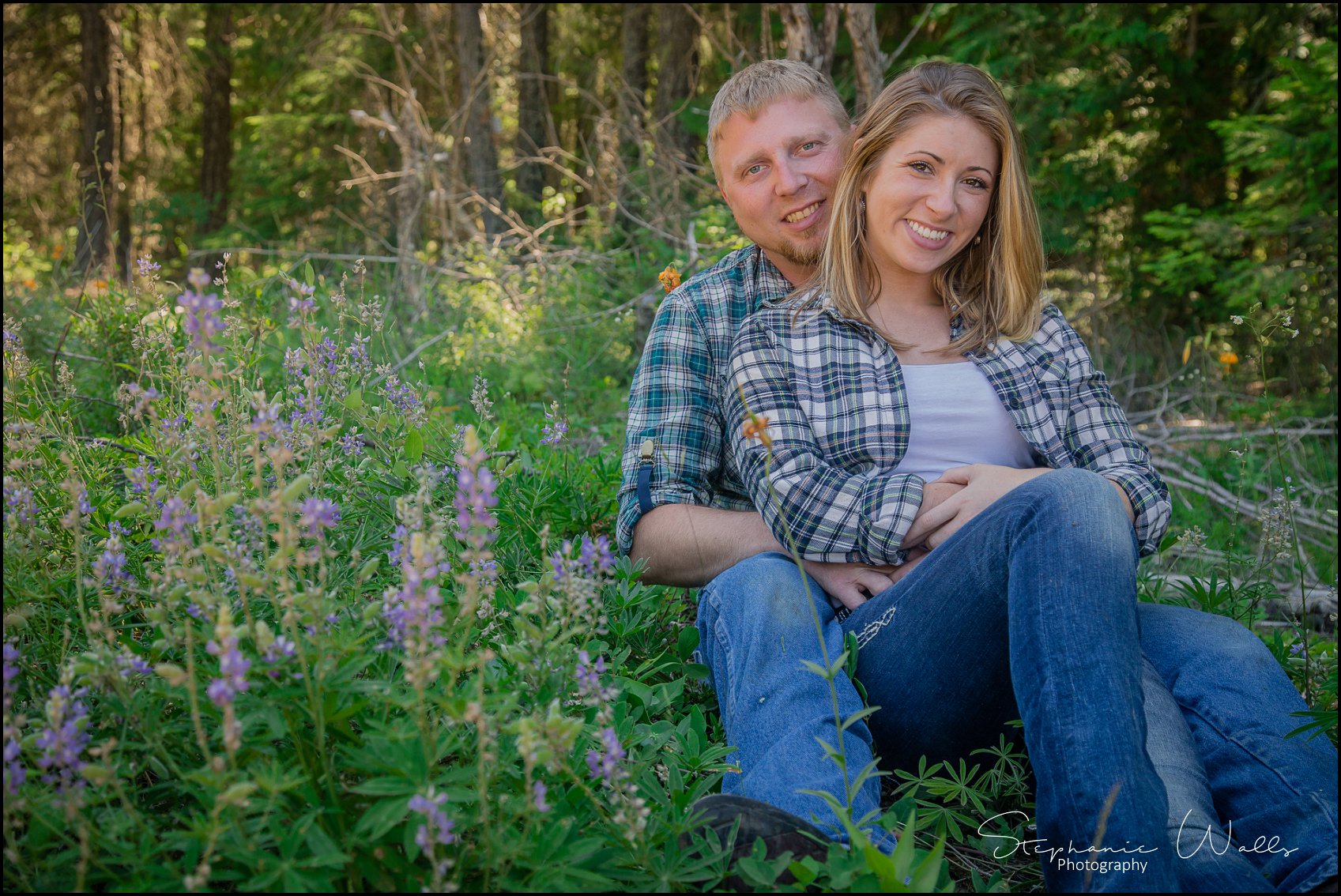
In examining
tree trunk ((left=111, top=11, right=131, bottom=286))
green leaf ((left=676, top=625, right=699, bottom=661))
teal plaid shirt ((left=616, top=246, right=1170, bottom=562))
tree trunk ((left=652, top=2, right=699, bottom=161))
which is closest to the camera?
teal plaid shirt ((left=616, top=246, right=1170, bottom=562))

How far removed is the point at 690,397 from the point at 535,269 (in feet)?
13.5

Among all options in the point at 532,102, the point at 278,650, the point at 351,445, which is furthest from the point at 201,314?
the point at 532,102

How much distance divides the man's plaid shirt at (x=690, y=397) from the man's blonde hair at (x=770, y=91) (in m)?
0.50

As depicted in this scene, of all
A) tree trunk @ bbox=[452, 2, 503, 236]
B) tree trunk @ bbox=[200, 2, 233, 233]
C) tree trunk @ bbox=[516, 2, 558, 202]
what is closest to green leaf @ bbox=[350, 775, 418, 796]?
tree trunk @ bbox=[452, 2, 503, 236]

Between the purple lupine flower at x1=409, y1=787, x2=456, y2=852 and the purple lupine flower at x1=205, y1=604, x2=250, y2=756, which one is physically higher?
the purple lupine flower at x1=205, y1=604, x2=250, y2=756

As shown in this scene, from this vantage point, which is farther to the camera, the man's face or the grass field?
the man's face

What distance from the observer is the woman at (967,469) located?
1.69m

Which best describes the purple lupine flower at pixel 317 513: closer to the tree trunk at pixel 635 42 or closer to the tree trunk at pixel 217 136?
the tree trunk at pixel 635 42

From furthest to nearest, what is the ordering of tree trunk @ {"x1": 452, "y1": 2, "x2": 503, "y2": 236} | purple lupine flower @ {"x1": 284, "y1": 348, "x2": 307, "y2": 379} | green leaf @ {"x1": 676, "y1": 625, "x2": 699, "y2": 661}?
tree trunk @ {"x1": 452, "y1": 2, "x2": 503, "y2": 236} < green leaf @ {"x1": 676, "y1": 625, "x2": 699, "y2": 661} < purple lupine flower @ {"x1": 284, "y1": 348, "x2": 307, "y2": 379}

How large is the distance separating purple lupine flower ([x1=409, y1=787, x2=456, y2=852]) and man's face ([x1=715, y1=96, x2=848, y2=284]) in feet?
6.60

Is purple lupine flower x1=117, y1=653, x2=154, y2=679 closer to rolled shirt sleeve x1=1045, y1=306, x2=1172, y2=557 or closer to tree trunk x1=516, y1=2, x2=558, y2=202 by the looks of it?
rolled shirt sleeve x1=1045, y1=306, x2=1172, y2=557

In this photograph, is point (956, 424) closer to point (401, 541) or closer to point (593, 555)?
point (593, 555)

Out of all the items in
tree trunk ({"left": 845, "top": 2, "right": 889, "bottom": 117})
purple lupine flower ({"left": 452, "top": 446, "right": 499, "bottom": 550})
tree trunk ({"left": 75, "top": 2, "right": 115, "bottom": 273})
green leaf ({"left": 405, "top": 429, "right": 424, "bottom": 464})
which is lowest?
green leaf ({"left": 405, "top": 429, "right": 424, "bottom": 464})

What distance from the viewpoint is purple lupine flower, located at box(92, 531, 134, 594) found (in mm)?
1519
